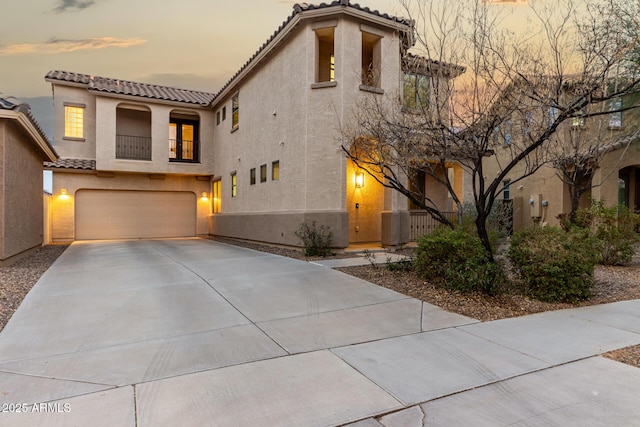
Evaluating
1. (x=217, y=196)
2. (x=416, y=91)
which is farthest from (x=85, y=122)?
(x=416, y=91)

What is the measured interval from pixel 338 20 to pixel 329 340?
389 inches

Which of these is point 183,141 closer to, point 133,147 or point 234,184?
point 133,147

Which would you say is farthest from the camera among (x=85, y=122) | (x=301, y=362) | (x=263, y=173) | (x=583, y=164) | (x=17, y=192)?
(x=85, y=122)

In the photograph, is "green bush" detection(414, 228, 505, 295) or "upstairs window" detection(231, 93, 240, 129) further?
"upstairs window" detection(231, 93, 240, 129)

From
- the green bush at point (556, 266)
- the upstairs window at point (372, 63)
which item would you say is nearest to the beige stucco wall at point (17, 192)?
the upstairs window at point (372, 63)

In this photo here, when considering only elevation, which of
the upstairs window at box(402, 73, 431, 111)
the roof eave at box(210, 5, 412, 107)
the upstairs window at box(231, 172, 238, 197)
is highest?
the roof eave at box(210, 5, 412, 107)

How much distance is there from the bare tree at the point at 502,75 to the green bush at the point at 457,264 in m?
0.37

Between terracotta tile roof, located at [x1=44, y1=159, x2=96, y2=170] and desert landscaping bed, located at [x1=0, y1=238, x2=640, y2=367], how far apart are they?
7.91m

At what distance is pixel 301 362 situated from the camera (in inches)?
141

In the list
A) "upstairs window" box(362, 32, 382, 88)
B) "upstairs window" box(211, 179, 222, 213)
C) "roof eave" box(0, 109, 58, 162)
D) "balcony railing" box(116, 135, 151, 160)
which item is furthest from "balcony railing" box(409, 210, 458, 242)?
"balcony railing" box(116, 135, 151, 160)

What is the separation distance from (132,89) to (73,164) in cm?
432

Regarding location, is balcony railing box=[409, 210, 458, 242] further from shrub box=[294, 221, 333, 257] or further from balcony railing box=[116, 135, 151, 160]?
balcony railing box=[116, 135, 151, 160]

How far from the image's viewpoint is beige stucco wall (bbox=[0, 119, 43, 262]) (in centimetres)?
865

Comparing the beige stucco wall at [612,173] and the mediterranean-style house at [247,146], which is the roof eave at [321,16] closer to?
the mediterranean-style house at [247,146]
